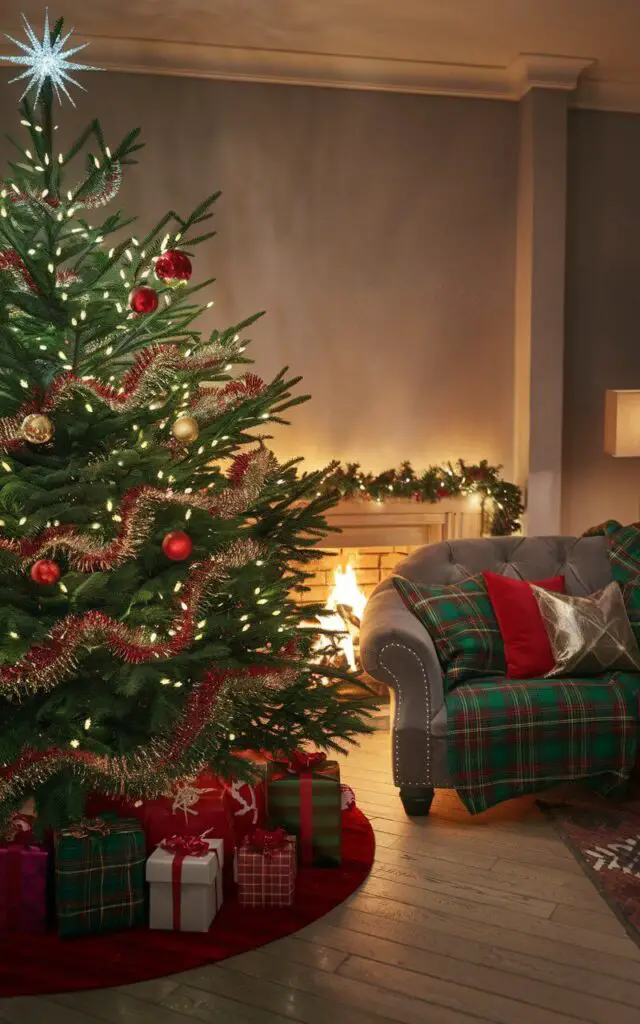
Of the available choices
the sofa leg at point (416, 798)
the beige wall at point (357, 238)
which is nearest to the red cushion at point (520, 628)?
the sofa leg at point (416, 798)

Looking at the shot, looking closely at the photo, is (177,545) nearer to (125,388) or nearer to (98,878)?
(125,388)

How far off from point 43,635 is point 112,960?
801mm

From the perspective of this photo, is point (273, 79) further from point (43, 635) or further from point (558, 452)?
point (43, 635)

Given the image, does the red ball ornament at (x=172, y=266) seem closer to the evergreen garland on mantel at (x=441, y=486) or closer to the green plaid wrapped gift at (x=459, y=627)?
the green plaid wrapped gift at (x=459, y=627)

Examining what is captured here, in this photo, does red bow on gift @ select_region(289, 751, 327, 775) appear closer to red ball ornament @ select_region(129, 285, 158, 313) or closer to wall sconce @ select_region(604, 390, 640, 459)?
red ball ornament @ select_region(129, 285, 158, 313)

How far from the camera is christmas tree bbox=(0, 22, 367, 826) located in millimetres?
2473

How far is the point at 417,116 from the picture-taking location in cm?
506

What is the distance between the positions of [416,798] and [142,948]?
1141mm

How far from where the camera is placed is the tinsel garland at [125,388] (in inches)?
97.4

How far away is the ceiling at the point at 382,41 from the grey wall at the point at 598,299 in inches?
9.4

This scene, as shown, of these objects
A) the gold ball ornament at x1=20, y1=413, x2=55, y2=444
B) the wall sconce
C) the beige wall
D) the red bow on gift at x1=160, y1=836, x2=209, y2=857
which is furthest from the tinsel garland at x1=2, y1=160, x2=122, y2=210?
the wall sconce

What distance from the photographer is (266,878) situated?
2.72 meters

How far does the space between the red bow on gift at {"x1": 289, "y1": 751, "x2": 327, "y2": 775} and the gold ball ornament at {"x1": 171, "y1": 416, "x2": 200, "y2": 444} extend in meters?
1.04

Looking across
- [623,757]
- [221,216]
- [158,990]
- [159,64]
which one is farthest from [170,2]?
[158,990]
